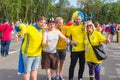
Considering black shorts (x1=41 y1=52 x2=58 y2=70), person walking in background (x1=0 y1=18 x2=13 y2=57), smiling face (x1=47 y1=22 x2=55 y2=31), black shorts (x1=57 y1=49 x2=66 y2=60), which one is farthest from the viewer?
person walking in background (x1=0 y1=18 x2=13 y2=57)

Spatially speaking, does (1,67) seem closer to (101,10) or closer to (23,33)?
(23,33)

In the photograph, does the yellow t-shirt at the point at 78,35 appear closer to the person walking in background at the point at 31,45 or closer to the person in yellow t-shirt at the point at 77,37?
the person in yellow t-shirt at the point at 77,37

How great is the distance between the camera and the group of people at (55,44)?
24.6 feet

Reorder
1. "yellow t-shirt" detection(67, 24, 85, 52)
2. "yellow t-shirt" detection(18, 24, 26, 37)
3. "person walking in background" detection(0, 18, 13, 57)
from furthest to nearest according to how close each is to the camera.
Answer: "person walking in background" detection(0, 18, 13, 57)
"yellow t-shirt" detection(67, 24, 85, 52)
"yellow t-shirt" detection(18, 24, 26, 37)

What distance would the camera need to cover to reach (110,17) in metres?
108

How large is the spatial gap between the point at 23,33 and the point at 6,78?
2.96m

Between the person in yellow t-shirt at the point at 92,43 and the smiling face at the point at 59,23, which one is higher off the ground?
the smiling face at the point at 59,23

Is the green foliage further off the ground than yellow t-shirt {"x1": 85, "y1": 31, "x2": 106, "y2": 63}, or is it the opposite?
the green foliage

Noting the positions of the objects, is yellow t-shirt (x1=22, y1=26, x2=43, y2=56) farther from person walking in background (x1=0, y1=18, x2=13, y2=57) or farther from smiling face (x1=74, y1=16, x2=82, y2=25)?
person walking in background (x1=0, y1=18, x2=13, y2=57)

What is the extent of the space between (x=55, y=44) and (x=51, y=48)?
0.46ft

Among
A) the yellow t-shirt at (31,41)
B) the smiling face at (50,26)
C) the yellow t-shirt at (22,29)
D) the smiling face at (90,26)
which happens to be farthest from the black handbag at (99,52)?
the yellow t-shirt at (22,29)

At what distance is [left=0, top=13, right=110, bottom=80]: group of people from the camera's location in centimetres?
→ 749

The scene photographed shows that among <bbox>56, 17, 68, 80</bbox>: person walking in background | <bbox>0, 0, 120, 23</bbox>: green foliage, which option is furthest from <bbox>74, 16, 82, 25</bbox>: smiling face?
<bbox>0, 0, 120, 23</bbox>: green foliage

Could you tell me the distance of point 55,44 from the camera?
868cm
